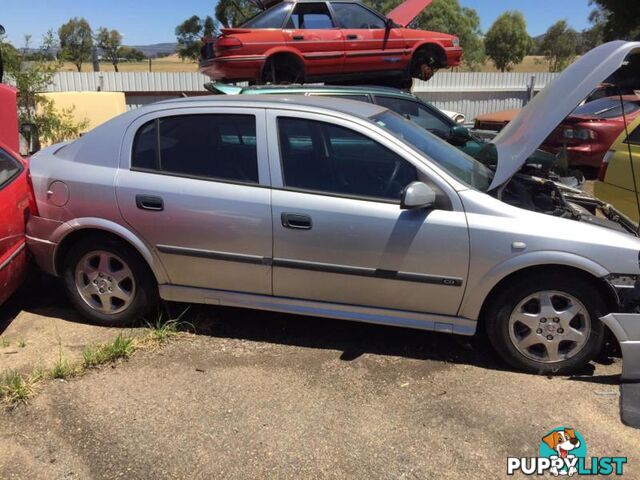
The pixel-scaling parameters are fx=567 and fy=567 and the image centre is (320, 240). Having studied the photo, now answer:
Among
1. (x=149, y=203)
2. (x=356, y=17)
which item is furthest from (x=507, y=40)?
(x=149, y=203)

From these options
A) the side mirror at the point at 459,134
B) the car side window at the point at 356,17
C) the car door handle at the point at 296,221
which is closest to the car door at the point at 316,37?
the car side window at the point at 356,17

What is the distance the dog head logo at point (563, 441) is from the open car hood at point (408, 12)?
28.0 ft

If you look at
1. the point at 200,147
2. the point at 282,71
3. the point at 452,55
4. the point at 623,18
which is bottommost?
the point at 200,147

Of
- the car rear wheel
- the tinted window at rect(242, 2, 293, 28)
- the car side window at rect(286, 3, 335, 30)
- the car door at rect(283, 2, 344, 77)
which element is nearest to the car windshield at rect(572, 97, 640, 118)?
the car door at rect(283, 2, 344, 77)

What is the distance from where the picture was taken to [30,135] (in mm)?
6953

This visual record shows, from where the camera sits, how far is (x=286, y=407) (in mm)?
3145

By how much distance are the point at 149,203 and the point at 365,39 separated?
6891 millimetres

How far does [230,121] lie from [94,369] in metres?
1.81

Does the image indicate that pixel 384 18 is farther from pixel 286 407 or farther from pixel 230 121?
pixel 286 407

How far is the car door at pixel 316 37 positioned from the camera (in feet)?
30.2

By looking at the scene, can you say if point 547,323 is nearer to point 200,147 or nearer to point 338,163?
point 338,163

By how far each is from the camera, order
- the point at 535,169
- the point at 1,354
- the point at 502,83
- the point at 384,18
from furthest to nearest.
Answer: the point at 502,83 → the point at 384,18 → the point at 535,169 → the point at 1,354

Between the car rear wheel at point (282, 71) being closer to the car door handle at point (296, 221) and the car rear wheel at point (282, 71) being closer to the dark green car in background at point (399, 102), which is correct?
the dark green car in background at point (399, 102)

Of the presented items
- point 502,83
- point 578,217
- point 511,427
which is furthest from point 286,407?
point 502,83
